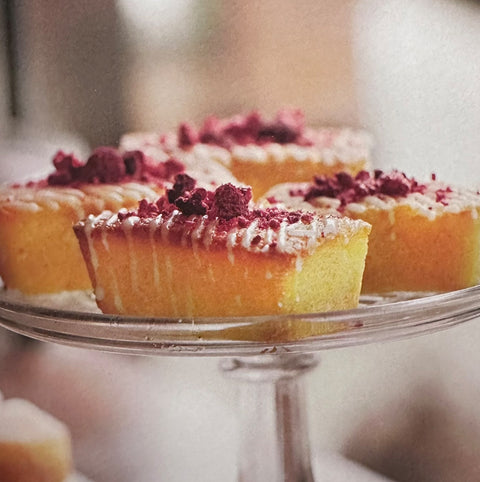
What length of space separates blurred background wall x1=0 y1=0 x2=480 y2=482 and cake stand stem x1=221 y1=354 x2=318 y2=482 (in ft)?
1.73

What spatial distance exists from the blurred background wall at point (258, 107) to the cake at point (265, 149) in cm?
43

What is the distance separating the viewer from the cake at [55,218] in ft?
4.34

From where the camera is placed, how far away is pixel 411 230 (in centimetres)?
125

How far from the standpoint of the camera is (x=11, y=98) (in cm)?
296

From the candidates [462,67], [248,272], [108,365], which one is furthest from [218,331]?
[462,67]

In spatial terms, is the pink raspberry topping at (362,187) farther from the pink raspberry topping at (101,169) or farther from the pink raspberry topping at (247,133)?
the pink raspberry topping at (247,133)

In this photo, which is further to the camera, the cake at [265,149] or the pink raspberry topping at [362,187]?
the cake at [265,149]

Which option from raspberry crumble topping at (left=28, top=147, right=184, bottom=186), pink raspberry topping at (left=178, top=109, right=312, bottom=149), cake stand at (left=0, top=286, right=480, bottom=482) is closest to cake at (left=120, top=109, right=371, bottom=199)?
pink raspberry topping at (left=178, top=109, right=312, bottom=149)

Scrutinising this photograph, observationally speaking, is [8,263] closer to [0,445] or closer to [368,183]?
[0,445]

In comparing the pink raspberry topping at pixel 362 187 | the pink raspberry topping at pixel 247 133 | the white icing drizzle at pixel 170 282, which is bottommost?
the white icing drizzle at pixel 170 282

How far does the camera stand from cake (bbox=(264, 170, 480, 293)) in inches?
48.8

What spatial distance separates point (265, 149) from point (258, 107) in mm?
964

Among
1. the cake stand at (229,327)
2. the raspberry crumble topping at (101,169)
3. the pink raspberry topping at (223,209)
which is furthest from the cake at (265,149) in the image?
the cake stand at (229,327)

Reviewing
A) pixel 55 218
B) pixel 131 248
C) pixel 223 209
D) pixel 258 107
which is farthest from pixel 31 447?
pixel 258 107
